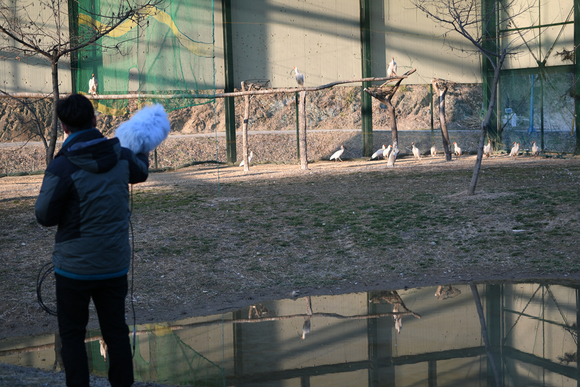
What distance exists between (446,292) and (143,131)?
3576 millimetres

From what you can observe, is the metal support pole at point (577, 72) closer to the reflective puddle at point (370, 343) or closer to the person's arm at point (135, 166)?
the reflective puddle at point (370, 343)

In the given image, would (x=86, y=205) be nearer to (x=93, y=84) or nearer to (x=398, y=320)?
(x=398, y=320)

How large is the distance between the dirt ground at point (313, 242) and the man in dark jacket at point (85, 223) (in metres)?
1.27

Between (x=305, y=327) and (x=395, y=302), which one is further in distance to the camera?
(x=395, y=302)

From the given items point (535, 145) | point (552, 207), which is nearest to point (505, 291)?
point (552, 207)

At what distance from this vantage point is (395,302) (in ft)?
17.9

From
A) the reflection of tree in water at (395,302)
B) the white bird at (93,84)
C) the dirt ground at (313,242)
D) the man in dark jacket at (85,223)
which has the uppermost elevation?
the white bird at (93,84)

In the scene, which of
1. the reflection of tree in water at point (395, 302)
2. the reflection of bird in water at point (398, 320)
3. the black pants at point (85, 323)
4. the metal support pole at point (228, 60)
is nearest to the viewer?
the black pants at point (85, 323)

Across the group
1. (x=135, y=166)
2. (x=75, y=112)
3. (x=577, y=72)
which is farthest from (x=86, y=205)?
(x=577, y=72)

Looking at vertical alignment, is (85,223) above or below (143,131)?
below

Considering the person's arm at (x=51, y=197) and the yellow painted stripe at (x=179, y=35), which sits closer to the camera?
the person's arm at (x=51, y=197)

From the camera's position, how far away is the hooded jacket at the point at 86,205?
2.78m

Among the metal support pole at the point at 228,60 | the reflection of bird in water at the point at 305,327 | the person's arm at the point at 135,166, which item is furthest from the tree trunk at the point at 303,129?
the person's arm at the point at 135,166

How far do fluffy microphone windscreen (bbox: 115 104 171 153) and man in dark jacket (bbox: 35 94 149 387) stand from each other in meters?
0.15
